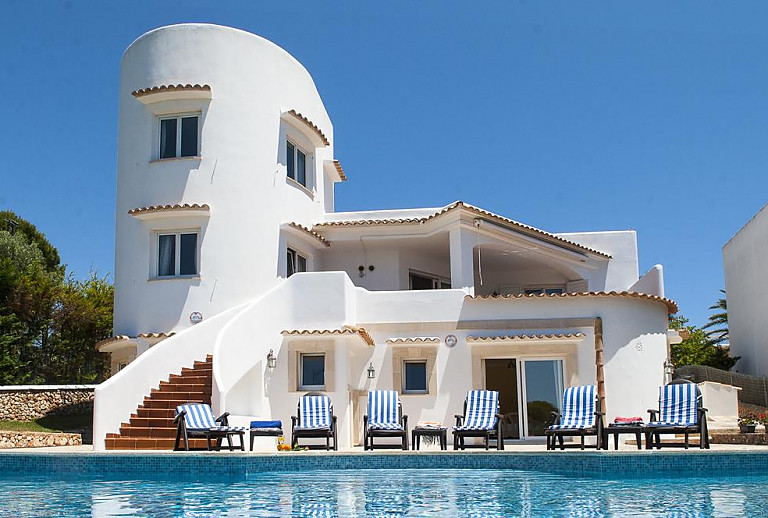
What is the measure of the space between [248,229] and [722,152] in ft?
56.0

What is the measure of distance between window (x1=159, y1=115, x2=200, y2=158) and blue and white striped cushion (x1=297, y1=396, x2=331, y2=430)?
8.16m

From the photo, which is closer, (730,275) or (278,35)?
(278,35)

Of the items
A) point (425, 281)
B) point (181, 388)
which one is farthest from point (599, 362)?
point (181, 388)

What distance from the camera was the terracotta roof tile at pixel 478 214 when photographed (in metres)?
22.5

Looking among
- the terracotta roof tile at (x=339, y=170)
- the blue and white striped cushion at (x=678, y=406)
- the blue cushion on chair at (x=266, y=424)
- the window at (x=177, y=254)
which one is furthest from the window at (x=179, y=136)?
the blue and white striped cushion at (x=678, y=406)

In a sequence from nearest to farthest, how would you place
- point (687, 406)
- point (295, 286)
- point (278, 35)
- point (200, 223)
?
point (687, 406) < point (295, 286) < point (200, 223) < point (278, 35)

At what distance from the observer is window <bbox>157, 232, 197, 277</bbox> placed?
73.7 ft

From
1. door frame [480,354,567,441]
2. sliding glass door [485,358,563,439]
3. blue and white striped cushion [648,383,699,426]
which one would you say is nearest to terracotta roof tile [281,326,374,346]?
door frame [480,354,567,441]

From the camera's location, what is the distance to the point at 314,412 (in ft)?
58.5

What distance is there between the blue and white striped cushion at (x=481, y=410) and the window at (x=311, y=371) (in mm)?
3911

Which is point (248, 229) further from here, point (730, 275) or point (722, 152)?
point (730, 275)

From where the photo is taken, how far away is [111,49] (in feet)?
85.5

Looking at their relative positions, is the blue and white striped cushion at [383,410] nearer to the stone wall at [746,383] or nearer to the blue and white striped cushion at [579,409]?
the blue and white striped cushion at [579,409]

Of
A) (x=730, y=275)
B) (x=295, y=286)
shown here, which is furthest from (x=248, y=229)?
(x=730, y=275)
